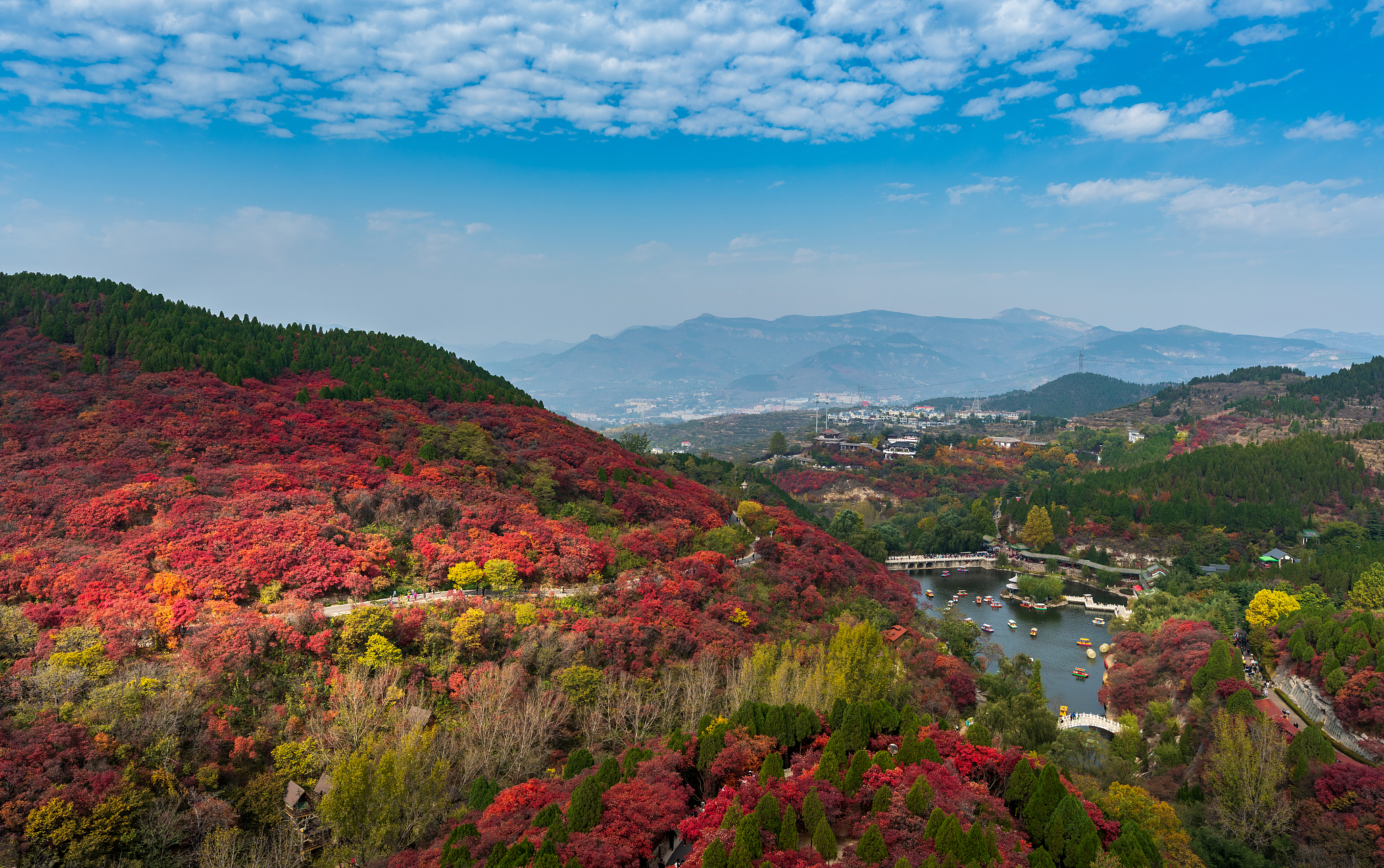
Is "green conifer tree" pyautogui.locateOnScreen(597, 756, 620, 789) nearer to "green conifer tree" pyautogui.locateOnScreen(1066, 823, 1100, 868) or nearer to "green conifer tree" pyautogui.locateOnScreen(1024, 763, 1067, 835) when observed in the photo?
"green conifer tree" pyautogui.locateOnScreen(1024, 763, 1067, 835)

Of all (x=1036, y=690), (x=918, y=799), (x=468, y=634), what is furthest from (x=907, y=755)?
(x=1036, y=690)

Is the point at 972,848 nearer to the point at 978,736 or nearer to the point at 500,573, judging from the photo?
the point at 978,736

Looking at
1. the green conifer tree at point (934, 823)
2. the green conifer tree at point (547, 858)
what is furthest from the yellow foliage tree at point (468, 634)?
the green conifer tree at point (934, 823)

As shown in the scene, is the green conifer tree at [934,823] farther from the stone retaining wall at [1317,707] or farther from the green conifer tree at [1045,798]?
the stone retaining wall at [1317,707]

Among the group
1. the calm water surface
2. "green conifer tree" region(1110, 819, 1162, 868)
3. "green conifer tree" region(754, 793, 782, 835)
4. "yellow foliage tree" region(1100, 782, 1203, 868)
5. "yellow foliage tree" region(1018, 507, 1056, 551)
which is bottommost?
the calm water surface

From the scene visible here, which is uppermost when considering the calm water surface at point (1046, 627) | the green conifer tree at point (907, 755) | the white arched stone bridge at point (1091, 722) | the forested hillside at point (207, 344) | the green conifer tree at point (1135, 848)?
the forested hillside at point (207, 344)

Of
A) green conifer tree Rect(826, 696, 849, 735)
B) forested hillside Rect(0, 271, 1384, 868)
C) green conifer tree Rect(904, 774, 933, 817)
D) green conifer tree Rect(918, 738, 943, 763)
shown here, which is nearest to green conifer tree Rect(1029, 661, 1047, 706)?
forested hillside Rect(0, 271, 1384, 868)
